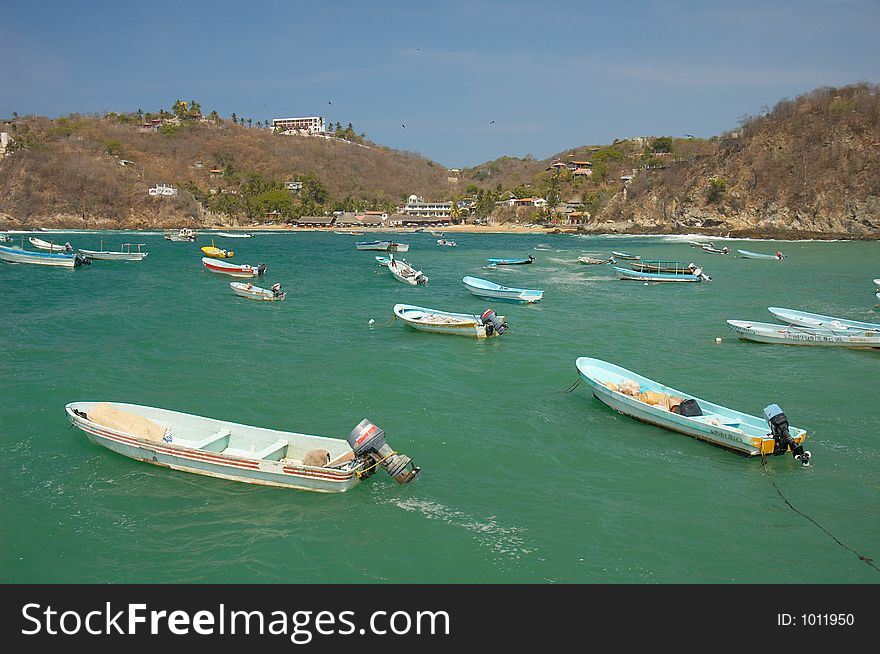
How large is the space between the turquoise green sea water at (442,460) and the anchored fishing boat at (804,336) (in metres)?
0.59

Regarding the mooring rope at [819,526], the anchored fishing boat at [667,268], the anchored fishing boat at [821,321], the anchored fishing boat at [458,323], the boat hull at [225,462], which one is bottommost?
the mooring rope at [819,526]

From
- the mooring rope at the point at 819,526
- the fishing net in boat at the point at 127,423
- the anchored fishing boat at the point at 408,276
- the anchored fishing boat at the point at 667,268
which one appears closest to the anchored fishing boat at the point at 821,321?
the mooring rope at the point at 819,526

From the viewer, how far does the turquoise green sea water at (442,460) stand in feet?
42.2

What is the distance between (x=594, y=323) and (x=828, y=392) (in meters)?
15.1

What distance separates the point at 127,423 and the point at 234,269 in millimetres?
44894

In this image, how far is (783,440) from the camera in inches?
674

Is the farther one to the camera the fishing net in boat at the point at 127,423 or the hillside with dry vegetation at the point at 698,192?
the hillside with dry vegetation at the point at 698,192

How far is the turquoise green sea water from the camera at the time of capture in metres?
12.9

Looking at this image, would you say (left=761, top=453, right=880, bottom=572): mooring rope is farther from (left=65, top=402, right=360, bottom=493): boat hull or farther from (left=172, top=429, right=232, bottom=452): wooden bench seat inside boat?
(left=172, top=429, right=232, bottom=452): wooden bench seat inside boat

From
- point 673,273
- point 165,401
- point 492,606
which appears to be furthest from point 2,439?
point 673,273

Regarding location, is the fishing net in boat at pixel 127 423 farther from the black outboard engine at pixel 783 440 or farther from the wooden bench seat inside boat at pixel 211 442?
the black outboard engine at pixel 783 440

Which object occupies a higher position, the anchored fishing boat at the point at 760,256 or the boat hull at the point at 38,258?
the anchored fishing boat at the point at 760,256

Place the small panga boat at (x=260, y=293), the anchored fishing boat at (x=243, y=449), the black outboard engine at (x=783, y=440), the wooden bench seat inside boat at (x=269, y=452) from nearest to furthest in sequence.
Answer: the anchored fishing boat at (x=243, y=449) < the wooden bench seat inside boat at (x=269, y=452) < the black outboard engine at (x=783, y=440) < the small panga boat at (x=260, y=293)

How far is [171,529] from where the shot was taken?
13812mm
